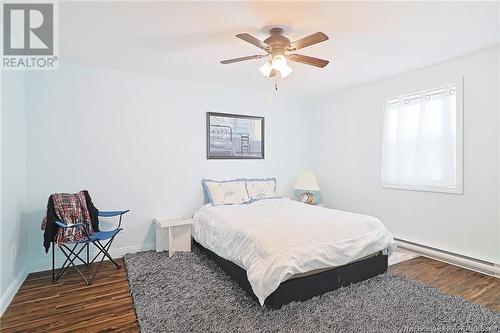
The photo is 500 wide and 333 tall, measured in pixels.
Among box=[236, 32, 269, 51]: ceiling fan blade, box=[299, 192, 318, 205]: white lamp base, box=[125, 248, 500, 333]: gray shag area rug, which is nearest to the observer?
box=[125, 248, 500, 333]: gray shag area rug

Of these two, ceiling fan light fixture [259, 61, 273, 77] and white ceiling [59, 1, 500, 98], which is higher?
white ceiling [59, 1, 500, 98]

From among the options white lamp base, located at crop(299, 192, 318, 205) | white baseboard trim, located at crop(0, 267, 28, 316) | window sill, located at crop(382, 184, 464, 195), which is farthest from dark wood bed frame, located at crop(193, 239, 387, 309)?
white baseboard trim, located at crop(0, 267, 28, 316)

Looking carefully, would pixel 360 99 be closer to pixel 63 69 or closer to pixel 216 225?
pixel 216 225

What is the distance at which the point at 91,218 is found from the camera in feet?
10.0

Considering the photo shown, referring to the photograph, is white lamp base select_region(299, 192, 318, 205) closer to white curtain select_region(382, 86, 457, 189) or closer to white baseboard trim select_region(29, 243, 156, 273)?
white curtain select_region(382, 86, 457, 189)

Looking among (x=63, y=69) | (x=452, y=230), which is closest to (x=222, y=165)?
(x=63, y=69)

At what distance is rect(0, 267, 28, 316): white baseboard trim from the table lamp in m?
3.83

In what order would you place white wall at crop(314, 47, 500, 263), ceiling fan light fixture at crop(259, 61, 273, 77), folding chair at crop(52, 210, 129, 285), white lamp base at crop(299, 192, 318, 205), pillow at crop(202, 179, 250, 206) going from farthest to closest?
white lamp base at crop(299, 192, 318, 205), pillow at crop(202, 179, 250, 206), white wall at crop(314, 47, 500, 263), folding chair at crop(52, 210, 129, 285), ceiling fan light fixture at crop(259, 61, 273, 77)

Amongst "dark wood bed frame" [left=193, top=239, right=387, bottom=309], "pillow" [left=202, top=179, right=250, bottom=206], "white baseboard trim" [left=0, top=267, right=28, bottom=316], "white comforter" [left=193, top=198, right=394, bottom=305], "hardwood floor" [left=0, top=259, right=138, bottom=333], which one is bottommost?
"hardwood floor" [left=0, top=259, right=138, bottom=333]

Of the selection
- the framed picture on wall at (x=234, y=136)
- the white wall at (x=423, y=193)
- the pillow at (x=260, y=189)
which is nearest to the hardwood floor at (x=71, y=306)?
the pillow at (x=260, y=189)

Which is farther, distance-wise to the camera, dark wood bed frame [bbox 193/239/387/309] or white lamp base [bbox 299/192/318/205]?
white lamp base [bbox 299/192/318/205]

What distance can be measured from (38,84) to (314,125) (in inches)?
174

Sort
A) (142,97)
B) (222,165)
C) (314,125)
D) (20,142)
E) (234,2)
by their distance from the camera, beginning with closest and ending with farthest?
1. (234,2)
2. (20,142)
3. (142,97)
4. (222,165)
5. (314,125)

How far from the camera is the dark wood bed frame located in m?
2.18
